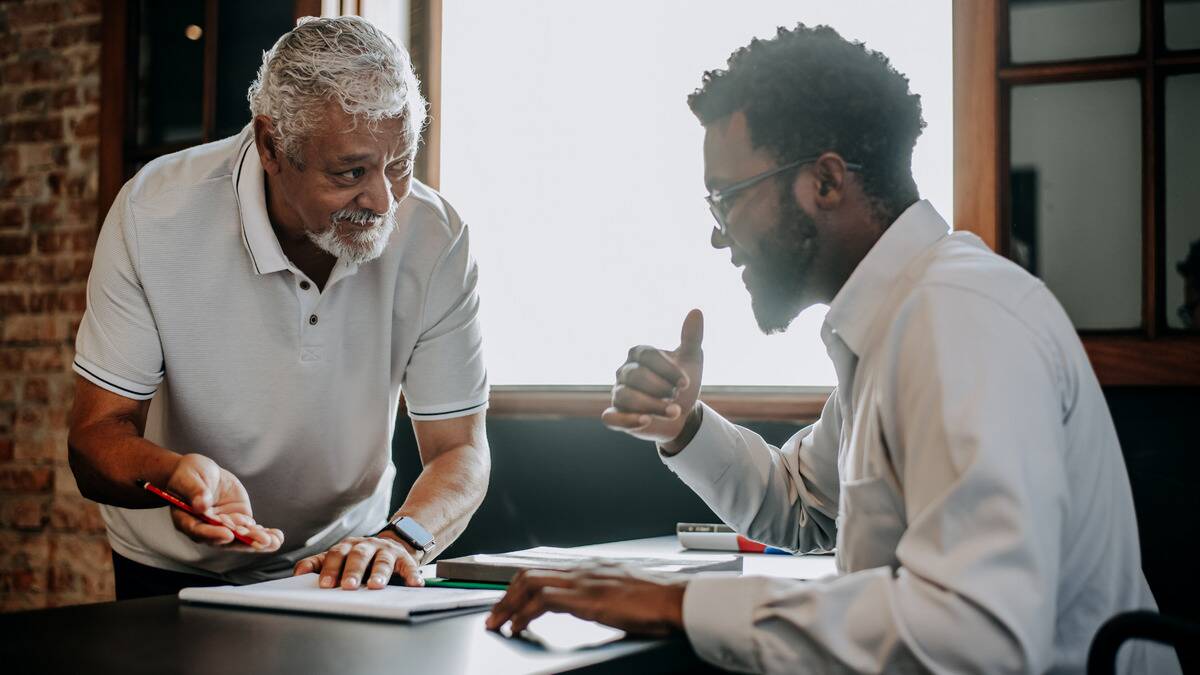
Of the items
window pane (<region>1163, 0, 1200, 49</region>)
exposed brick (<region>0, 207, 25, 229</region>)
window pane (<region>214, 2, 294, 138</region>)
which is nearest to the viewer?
window pane (<region>1163, 0, 1200, 49</region>)

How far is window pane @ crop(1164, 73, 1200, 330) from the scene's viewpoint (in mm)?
2252

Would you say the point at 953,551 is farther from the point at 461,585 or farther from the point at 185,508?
the point at 185,508

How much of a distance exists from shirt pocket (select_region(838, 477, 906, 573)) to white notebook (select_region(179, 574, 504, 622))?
0.47 metres

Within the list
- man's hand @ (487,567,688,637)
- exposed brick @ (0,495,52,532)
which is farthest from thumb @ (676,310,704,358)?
exposed brick @ (0,495,52,532)

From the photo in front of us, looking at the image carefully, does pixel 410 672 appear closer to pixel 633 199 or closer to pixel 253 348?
pixel 253 348

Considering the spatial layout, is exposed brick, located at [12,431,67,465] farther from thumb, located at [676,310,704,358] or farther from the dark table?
thumb, located at [676,310,704,358]

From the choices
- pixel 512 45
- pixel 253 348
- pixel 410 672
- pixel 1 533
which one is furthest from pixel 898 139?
pixel 1 533

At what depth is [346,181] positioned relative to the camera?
1.92 meters

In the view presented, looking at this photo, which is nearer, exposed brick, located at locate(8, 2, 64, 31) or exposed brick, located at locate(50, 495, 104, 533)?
exposed brick, located at locate(50, 495, 104, 533)

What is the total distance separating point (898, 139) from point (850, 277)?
235mm

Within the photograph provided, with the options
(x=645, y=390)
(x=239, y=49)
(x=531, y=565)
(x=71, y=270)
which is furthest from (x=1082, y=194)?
(x=71, y=270)

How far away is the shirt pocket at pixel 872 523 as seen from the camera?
4.28 ft

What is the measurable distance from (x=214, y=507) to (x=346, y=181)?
610mm

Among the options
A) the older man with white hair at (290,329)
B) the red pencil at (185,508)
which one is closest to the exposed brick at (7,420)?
the older man with white hair at (290,329)
